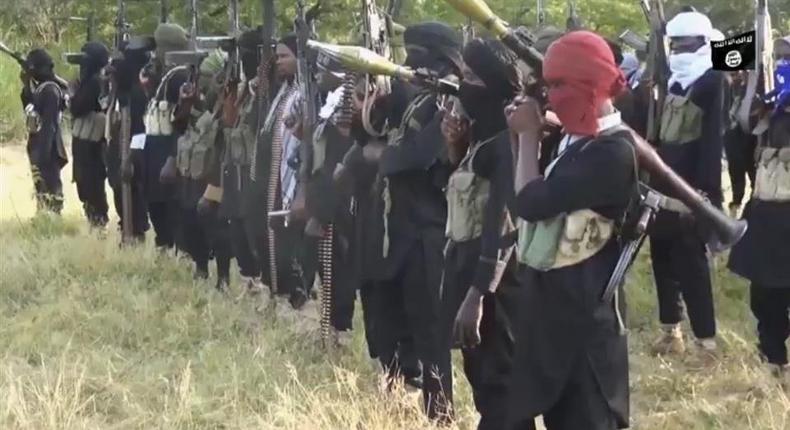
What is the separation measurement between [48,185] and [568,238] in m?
8.95

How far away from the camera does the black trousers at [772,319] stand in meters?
5.84

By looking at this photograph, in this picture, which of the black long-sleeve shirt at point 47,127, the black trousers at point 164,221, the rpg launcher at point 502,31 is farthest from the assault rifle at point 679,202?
the black long-sleeve shirt at point 47,127

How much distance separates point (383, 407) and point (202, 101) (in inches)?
157

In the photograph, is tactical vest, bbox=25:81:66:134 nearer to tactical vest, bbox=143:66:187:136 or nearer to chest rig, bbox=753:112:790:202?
tactical vest, bbox=143:66:187:136

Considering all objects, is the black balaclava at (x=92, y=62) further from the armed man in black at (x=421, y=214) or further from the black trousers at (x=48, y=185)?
the armed man in black at (x=421, y=214)

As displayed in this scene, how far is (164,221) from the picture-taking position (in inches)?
383

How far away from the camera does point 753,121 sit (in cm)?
602

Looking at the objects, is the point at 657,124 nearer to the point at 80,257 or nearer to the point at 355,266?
the point at 355,266

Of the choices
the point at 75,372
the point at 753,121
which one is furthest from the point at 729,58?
the point at 75,372

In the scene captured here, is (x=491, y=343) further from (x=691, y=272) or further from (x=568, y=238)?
(x=691, y=272)

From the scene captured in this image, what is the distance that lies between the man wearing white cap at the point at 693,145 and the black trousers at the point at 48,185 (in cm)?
677

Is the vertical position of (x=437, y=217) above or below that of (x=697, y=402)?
above

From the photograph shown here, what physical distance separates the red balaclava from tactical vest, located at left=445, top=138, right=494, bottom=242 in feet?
2.77

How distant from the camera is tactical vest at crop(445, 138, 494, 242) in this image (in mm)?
4559
